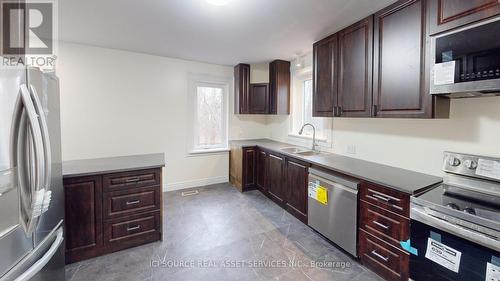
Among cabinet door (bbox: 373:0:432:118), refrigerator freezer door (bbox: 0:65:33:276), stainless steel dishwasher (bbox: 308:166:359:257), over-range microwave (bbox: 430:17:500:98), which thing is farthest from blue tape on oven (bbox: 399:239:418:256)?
refrigerator freezer door (bbox: 0:65:33:276)

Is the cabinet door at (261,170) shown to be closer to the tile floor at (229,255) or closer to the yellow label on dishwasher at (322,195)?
the tile floor at (229,255)

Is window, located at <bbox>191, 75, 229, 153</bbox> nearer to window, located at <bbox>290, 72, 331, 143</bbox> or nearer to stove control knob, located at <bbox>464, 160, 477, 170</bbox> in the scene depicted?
window, located at <bbox>290, 72, 331, 143</bbox>

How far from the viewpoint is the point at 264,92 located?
13.7 feet

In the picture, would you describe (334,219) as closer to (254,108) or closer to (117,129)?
(254,108)

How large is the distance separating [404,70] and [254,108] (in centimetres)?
264

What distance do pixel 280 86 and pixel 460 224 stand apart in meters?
3.18

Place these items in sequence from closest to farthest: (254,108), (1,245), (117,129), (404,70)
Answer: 1. (1,245)
2. (404,70)
3. (117,129)
4. (254,108)

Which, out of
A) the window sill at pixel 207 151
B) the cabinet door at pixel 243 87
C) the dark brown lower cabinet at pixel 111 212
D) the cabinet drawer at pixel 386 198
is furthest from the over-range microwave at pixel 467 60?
the window sill at pixel 207 151

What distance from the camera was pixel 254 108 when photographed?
4.20 metres

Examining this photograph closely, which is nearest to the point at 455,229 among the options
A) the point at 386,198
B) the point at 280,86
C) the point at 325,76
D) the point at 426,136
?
the point at 386,198

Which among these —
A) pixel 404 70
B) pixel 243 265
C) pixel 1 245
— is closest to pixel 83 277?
pixel 1 245

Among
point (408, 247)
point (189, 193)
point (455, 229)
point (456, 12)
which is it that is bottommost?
point (189, 193)

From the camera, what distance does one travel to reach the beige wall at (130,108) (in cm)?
318

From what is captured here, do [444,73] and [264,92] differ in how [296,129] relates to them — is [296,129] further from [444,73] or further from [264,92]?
[444,73]
